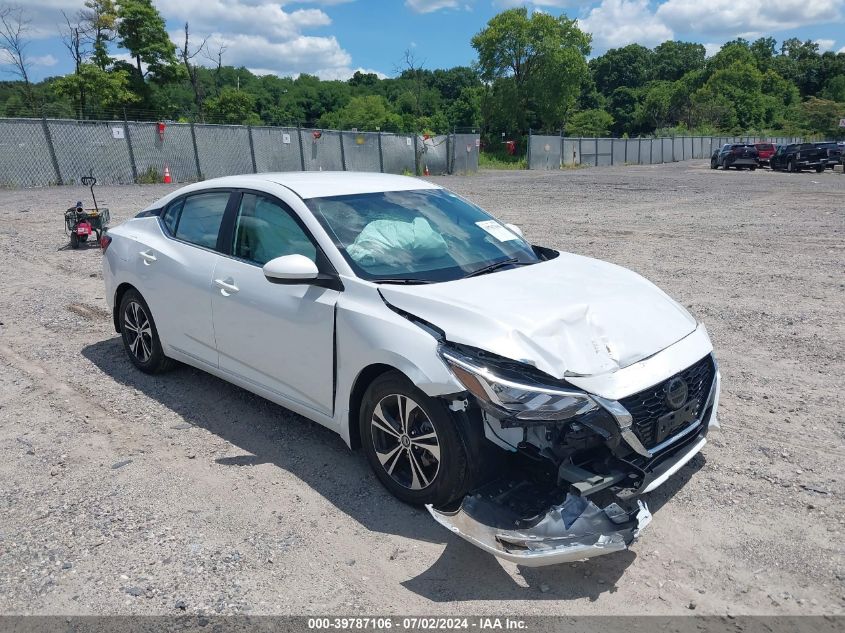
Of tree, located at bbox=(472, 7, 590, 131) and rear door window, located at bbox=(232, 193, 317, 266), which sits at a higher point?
tree, located at bbox=(472, 7, 590, 131)

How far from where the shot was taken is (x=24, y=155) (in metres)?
24.1

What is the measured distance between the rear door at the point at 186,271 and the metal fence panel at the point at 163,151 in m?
24.1

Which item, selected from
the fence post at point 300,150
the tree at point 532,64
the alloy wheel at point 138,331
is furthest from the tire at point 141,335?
the tree at point 532,64

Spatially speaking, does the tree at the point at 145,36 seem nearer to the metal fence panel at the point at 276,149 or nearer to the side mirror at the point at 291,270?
the metal fence panel at the point at 276,149

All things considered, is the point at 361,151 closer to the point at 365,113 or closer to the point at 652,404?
the point at 652,404

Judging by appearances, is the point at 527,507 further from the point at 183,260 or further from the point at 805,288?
the point at 805,288

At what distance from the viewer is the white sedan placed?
309 centimetres


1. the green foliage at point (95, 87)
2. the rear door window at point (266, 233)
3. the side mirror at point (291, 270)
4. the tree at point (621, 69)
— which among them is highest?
the tree at point (621, 69)

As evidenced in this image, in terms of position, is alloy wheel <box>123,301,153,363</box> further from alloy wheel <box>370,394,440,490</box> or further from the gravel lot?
alloy wheel <box>370,394,440,490</box>

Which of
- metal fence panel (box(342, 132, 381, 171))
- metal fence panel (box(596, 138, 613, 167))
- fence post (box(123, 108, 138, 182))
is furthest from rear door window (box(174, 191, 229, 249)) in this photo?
metal fence panel (box(596, 138, 613, 167))

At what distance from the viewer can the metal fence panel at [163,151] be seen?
2714 cm

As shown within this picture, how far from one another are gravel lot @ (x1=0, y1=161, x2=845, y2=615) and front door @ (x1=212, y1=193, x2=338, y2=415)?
498 millimetres

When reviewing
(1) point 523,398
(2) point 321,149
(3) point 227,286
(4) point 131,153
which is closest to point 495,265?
(1) point 523,398

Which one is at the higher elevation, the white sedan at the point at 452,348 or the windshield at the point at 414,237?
the windshield at the point at 414,237
